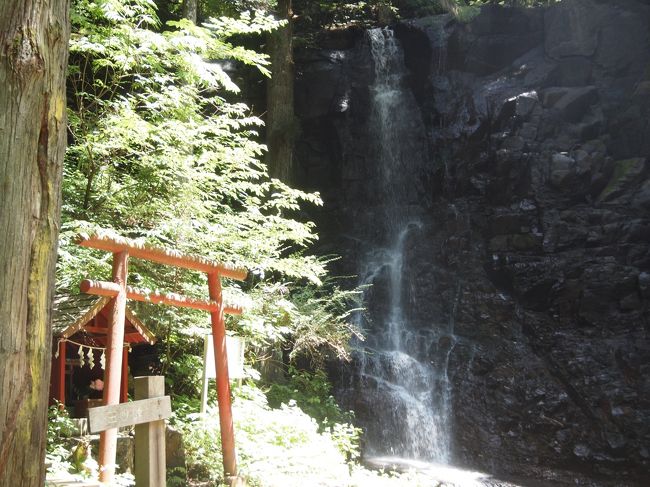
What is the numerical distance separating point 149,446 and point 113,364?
1.05 m

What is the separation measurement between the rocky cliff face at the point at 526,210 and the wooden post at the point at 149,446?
807 cm

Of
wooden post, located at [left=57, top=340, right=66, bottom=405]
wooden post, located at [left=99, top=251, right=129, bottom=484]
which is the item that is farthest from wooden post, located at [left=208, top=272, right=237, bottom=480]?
wooden post, located at [left=57, top=340, right=66, bottom=405]

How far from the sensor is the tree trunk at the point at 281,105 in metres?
12.3

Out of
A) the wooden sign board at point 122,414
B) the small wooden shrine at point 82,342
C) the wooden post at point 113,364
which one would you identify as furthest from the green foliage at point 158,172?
the wooden sign board at point 122,414

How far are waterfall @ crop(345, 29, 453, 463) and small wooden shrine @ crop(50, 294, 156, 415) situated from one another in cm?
500

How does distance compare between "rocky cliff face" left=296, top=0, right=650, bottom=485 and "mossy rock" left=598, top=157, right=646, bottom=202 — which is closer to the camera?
"rocky cliff face" left=296, top=0, right=650, bottom=485

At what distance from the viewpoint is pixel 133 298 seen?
466cm

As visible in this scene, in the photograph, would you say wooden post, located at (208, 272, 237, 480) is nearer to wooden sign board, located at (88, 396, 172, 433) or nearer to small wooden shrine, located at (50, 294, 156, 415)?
small wooden shrine, located at (50, 294, 156, 415)

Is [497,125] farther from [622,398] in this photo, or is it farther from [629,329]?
[622,398]

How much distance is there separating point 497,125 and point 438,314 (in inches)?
206

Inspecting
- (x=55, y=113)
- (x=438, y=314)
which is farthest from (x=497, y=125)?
(x=55, y=113)

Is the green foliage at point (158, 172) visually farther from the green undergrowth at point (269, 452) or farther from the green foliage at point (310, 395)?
the green foliage at point (310, 395)

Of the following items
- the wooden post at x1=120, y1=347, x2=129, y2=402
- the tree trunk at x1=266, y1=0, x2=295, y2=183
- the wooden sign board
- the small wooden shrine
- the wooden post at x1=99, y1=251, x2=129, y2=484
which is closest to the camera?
the wooden sign board

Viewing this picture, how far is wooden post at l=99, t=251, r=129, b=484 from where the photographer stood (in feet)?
12.8
